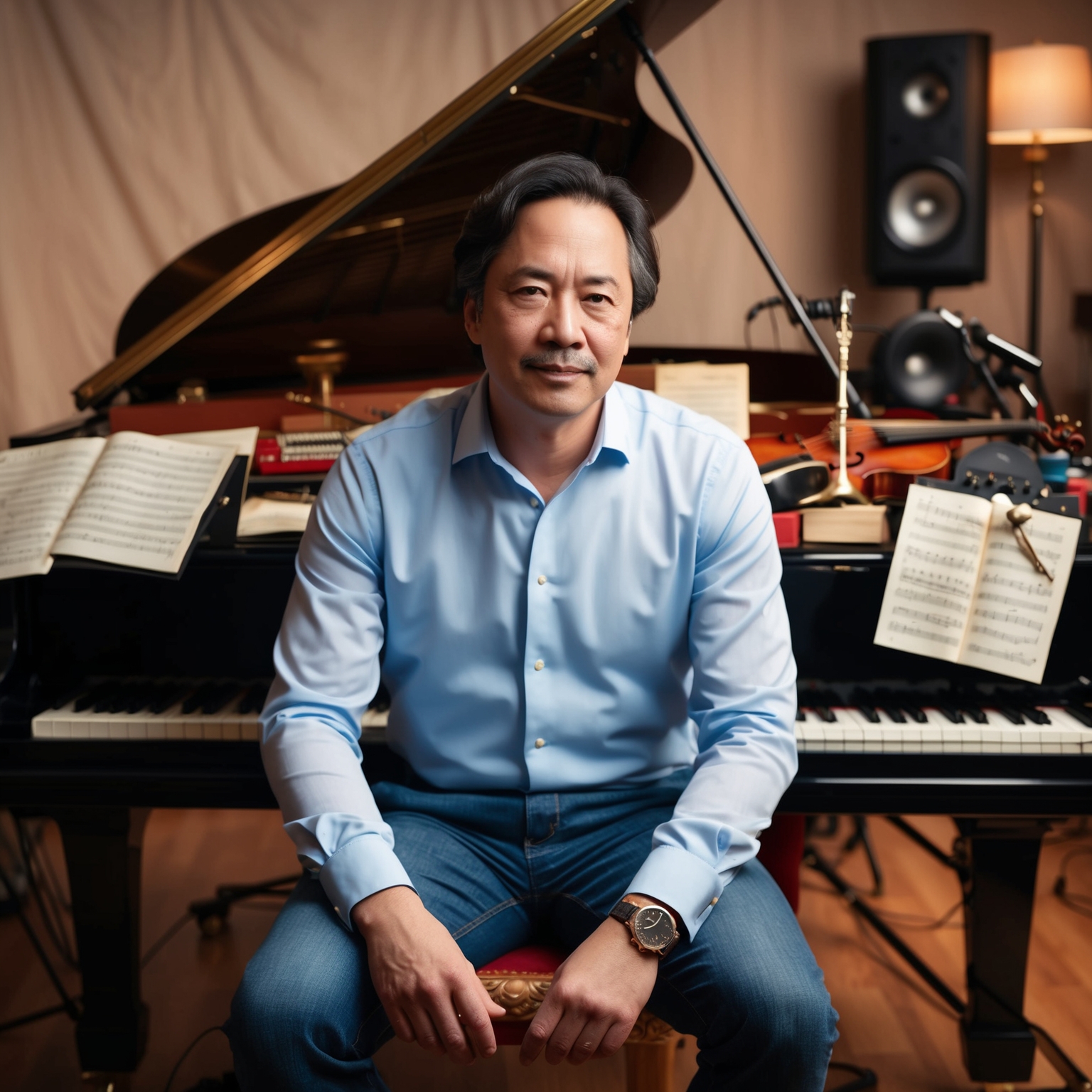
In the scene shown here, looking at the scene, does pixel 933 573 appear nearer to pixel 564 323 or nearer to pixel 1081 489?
pixel 1081 489

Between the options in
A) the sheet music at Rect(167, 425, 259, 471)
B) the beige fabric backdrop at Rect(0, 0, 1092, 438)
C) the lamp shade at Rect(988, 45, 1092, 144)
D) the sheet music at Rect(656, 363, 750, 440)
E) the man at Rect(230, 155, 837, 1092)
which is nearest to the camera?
the man at Rect(230, 155, 837, 1092)

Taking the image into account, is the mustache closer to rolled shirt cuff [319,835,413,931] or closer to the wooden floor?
rolled shirt cuff [319,835,413,931]

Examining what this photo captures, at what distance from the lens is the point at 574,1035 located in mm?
1288

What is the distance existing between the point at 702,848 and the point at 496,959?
34 cm

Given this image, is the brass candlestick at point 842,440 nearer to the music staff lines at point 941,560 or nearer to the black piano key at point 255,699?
the music staff lines at point 941,560

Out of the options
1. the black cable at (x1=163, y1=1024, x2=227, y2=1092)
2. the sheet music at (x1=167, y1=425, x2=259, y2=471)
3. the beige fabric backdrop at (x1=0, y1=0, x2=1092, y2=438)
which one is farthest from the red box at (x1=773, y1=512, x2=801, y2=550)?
the beige fabric backdrop at (x1=0, y1=0, x2=1092, y2=438)

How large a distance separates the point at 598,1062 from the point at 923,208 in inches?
114

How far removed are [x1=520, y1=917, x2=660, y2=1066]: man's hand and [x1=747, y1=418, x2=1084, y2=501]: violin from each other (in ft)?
3.11

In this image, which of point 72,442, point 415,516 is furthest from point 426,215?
point 415,516

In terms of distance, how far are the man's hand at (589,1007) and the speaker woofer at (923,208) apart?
10.0 feet

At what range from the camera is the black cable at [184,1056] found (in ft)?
6.88

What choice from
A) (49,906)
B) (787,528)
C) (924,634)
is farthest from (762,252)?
(49,906)

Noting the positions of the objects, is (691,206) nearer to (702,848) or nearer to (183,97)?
(183,97)

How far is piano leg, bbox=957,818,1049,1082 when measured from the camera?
182cm
